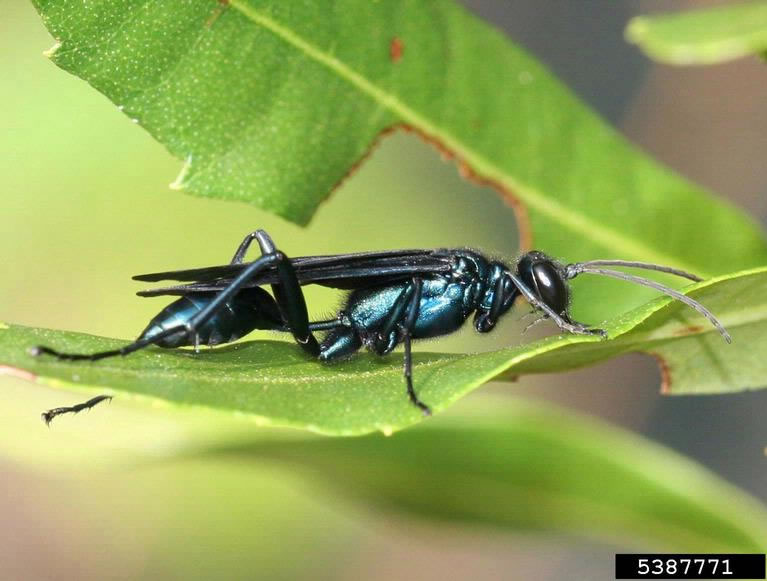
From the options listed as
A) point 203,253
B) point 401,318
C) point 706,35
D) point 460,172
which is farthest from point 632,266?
point 203,253

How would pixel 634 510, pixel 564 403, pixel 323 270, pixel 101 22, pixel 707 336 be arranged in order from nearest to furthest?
pixel 101 22, pixel 707 336, pixel 323 270, pixel 634 510, pixel 564 403

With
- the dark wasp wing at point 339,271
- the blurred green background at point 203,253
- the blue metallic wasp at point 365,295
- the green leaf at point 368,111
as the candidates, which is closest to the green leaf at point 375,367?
the blue metallic wasp at point 365,295

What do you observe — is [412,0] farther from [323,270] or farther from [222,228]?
[222,228]

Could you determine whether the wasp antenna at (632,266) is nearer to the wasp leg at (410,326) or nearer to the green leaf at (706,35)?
the wasp leg at (410,326)

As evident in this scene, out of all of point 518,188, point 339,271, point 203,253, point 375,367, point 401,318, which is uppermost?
point 518,188

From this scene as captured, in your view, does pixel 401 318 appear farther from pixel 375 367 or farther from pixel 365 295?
pixel 375 367

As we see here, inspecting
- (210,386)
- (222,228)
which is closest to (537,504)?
(210,386)
